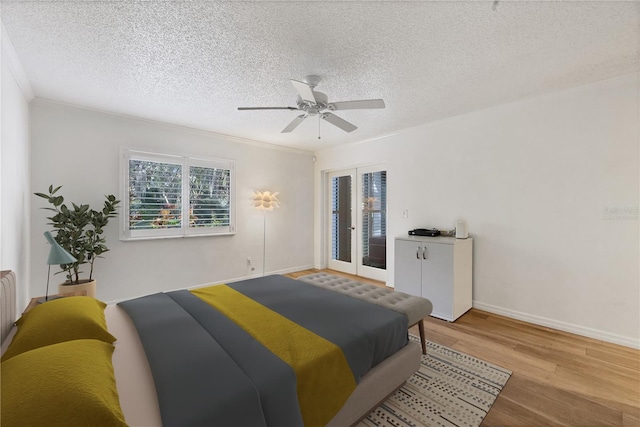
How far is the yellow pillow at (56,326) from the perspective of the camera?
4.11ft

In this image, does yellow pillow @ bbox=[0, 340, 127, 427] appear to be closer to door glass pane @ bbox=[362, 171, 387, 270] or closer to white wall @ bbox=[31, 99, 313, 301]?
white wall @ bbox=[31, 99, 313, 301]

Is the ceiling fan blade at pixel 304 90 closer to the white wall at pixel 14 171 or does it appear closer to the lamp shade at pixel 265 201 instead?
the white wall at pixel 14 171

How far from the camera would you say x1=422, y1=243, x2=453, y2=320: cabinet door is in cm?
313

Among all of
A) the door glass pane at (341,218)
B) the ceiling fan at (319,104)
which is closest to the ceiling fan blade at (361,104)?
the ceiling fan at (319,104)

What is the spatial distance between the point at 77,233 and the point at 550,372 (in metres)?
4.77

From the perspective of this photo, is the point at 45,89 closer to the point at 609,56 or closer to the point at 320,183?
the point at 320,183

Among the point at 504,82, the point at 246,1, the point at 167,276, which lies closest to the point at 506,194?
the point at 504,82

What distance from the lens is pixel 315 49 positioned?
A: 2143mm

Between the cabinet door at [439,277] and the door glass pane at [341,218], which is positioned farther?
the door glass pane at [341,218]

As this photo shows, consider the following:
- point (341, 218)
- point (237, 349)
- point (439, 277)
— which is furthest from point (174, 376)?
point (341, 218)

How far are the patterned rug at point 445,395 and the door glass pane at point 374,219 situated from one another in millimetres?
2513

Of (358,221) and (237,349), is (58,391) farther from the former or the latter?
(358,221)

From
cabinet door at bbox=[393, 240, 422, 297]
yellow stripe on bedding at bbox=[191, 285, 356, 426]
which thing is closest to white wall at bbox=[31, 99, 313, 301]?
cabinet door at bbox=[393, 240, 422, 297]

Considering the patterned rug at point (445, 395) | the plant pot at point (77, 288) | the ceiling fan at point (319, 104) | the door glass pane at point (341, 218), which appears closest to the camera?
the patterned rug at point (445, 395)
